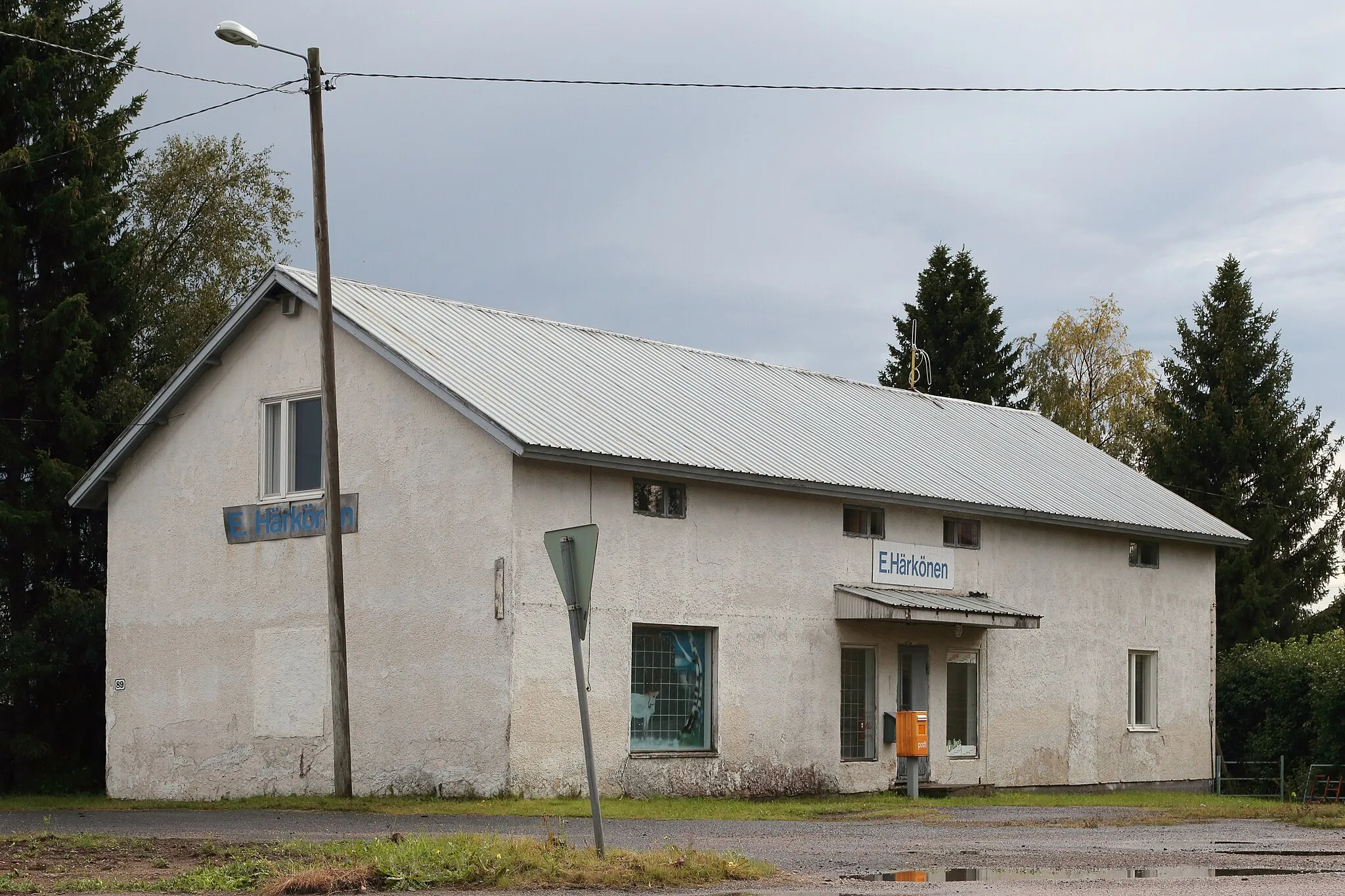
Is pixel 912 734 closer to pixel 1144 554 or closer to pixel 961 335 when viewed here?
pixel 1144 554

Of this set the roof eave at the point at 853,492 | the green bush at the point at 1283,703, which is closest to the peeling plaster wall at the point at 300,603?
the roof eave at the point at 853,492

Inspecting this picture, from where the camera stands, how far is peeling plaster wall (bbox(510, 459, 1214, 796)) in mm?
21703

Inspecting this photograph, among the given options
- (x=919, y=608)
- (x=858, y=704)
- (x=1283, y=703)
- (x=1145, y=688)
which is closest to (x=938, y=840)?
(x=919, y=608)

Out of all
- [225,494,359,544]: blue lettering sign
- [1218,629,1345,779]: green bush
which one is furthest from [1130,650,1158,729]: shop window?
[225,494,359,544]: blue lettering sign

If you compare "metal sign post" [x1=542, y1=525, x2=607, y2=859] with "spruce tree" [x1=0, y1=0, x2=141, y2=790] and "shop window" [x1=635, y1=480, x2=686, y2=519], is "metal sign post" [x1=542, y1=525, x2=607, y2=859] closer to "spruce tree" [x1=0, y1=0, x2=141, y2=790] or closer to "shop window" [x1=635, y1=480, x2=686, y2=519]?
"shop window" [x1=635, y1=480, x2=686, y2=519]

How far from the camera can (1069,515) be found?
28.8m

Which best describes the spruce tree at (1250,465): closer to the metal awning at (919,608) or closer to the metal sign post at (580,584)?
the metal awning at (919,608)

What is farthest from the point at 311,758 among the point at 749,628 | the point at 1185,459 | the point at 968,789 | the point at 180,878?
the point at 1185,459

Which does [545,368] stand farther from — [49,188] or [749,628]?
[49,188]

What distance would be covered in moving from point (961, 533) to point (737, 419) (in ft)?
13.8

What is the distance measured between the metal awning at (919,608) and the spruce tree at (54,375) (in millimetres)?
13462

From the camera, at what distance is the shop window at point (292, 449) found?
24.2m

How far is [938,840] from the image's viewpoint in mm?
15883

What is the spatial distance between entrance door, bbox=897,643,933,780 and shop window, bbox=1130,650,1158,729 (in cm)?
613
